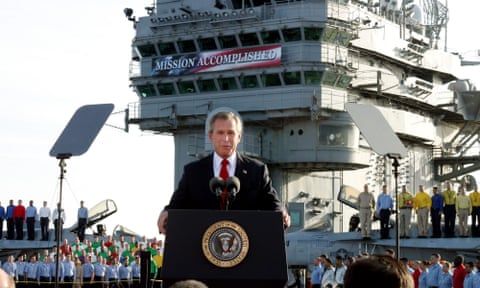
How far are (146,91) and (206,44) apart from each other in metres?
3.43

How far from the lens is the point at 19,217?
35750 millimetres

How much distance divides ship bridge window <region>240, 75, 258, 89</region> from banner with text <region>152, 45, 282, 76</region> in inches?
17.2

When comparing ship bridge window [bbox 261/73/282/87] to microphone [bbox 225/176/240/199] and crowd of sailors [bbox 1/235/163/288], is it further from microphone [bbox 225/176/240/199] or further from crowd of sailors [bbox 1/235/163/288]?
microphone [bbox 225/176/240/199]

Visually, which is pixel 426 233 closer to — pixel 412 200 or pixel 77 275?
pixel 412 200

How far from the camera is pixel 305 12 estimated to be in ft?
120

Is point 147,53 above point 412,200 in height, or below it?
above

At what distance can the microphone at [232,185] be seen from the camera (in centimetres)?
575

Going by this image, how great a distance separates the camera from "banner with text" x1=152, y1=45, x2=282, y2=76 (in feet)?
120

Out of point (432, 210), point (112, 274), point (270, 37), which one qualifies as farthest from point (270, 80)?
point (112, 274)

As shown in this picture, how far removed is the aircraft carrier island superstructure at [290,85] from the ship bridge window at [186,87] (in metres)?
0.04

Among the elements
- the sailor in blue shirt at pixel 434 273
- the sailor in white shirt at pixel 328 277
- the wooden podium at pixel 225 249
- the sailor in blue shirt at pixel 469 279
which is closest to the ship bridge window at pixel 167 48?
the sailor in white shirt at pixel 328 277

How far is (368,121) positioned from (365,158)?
2267 centimetres

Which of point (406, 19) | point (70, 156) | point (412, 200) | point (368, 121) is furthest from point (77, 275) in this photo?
point (406, 19)

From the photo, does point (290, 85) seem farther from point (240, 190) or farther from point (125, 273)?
point (240, 190)
